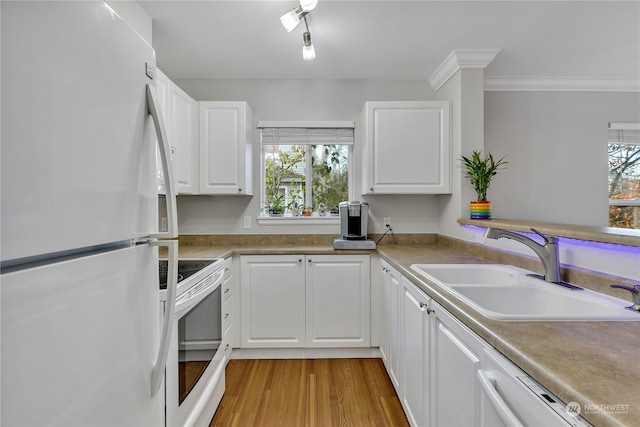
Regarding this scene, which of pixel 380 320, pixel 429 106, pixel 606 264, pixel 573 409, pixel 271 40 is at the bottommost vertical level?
pixel 380 320

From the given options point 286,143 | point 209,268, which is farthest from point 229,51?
point 209,268

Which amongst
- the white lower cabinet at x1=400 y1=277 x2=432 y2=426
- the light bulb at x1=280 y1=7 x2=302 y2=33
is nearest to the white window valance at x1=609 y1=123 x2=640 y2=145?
the white lower cabinet at x1=400 y1=277 x2=432 y2=426

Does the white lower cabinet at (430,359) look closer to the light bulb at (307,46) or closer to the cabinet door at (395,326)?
the cabinet door at (395,326)

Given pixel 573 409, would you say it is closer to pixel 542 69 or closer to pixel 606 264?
pixel 606 264

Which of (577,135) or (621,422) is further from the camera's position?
(577,135)

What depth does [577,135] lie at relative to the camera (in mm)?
2906

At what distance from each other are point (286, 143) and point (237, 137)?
0.51 metres

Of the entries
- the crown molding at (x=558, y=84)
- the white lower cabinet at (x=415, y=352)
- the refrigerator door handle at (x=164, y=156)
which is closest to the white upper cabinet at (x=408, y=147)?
the crown molding at (x=558, y=84)

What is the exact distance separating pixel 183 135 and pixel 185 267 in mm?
1160

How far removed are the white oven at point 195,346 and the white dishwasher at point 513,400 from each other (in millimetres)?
1143

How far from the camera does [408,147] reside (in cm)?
259

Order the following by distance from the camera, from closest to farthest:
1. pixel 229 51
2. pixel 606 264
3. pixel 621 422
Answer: pixel 621 422
pixel 606 264
pixel 229 51

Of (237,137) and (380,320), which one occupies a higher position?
(237,137)

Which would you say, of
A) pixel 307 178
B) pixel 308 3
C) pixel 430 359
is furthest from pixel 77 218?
pixel 307 178
